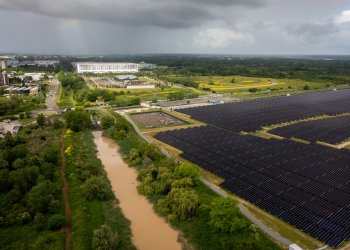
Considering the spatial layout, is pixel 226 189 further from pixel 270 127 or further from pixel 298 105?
pixel 298 105

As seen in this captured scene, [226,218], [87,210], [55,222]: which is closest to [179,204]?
[226,218]

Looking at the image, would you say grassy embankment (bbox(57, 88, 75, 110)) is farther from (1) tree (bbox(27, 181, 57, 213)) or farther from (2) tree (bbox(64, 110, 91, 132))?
(1) tree (bbox(27, 181, 57, 213))

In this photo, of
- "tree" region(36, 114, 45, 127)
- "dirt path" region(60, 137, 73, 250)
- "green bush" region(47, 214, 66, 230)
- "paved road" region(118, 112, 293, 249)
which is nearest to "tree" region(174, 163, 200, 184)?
"paved road" region(118, 112, 293, 249)

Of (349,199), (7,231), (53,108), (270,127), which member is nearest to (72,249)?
(7,231)

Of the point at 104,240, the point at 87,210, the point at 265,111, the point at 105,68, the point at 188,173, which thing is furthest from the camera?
the point at 105,68

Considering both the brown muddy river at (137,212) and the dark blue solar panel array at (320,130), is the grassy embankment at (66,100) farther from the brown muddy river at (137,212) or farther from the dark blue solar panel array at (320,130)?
the dark blue solar panel array at (320,130)

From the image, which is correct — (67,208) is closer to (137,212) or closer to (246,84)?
(137,212)
